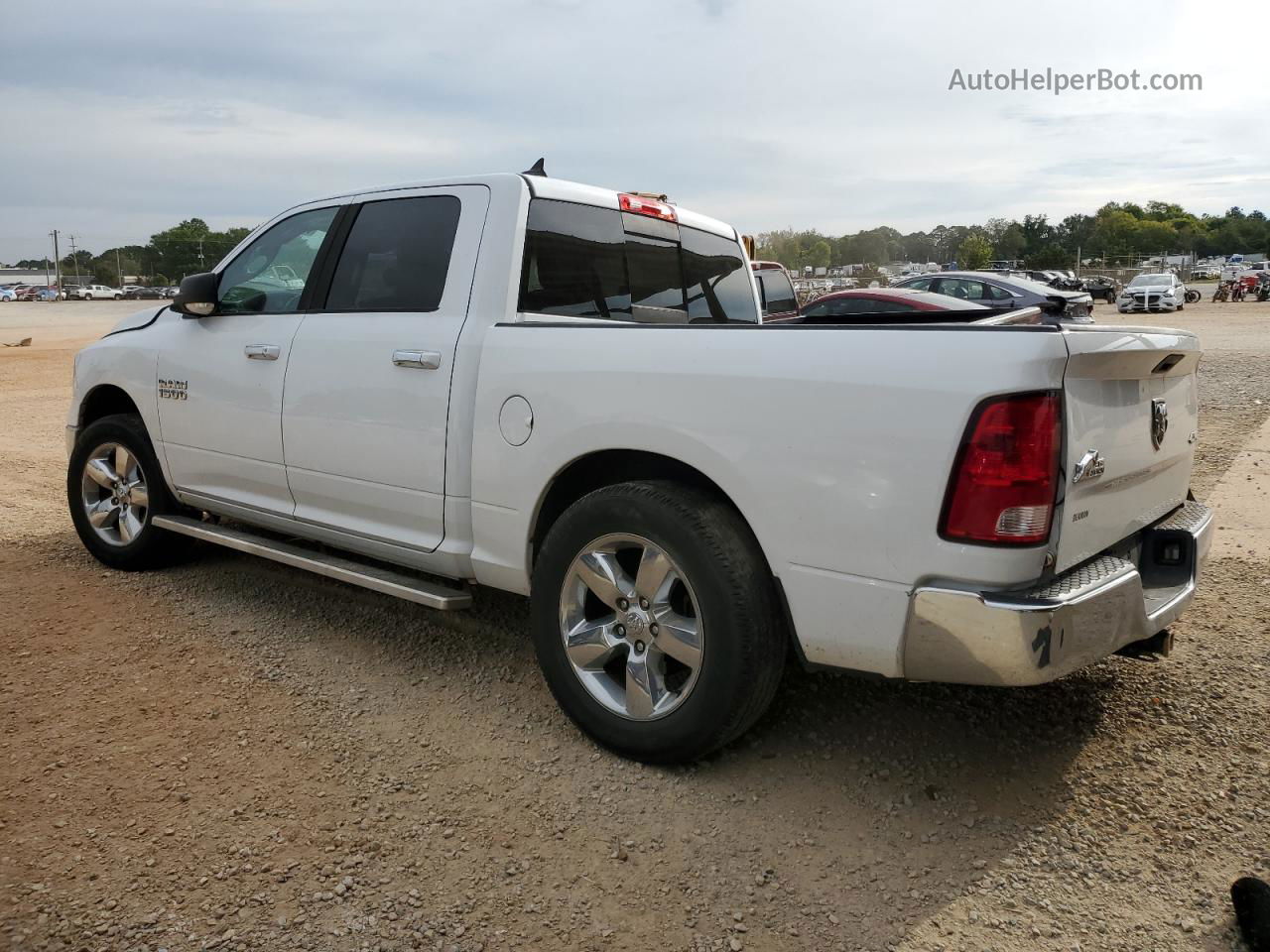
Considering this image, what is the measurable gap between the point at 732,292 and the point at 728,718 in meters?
2.51

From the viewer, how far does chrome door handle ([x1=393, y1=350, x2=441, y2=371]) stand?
369 cm

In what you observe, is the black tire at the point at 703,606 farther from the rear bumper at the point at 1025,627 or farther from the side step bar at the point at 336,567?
the side step bar at the point at 336,567

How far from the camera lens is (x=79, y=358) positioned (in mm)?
5586

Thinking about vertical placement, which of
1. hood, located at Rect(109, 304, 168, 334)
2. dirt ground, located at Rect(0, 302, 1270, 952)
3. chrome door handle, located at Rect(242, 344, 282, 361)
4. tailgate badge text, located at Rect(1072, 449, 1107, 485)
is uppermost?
hood, located at Rect(109, 304, 168, 334)

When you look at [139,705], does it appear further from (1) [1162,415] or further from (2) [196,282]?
(1) [1162,415]

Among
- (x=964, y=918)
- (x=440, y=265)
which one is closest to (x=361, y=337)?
(x=440, y=265)

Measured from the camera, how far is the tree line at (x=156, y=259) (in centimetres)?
11456

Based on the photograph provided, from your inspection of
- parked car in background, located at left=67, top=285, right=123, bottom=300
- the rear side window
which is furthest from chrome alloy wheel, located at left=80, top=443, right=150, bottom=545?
parked car in background, located at left=67, top=285, right=123, bottom=300

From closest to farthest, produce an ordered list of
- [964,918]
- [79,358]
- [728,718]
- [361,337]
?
[964,918]
[728,718]
[361,337]
[79,358]

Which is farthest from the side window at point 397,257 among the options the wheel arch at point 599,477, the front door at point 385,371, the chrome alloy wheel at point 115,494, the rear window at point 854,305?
the rear window at point 854,305

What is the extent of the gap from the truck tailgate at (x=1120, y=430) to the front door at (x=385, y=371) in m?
2.11

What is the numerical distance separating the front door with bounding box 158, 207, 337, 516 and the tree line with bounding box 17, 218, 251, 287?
4385 inches

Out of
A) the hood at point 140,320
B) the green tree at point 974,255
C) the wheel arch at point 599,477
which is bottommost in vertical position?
the wheel arch at point 599,477

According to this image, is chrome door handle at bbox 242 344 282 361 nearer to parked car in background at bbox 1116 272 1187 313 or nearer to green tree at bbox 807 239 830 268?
parked car in background at bbox 1116 272 1187 313
